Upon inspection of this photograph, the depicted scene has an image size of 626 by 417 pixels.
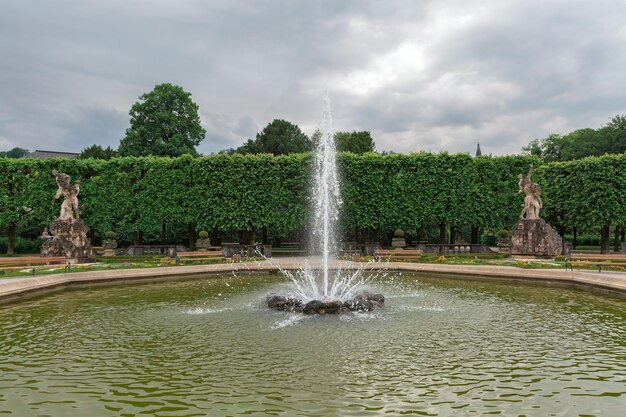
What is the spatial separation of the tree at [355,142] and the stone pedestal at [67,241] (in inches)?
1404

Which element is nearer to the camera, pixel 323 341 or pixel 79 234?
pixel 323 341

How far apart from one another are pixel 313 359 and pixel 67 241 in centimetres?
2310

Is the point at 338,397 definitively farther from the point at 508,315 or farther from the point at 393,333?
the point at 508,315

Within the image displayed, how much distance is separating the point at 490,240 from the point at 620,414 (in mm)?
46298

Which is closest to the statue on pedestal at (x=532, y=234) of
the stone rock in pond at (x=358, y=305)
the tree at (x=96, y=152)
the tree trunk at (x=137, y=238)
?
the stone rock in pond at (x=358, y=305)

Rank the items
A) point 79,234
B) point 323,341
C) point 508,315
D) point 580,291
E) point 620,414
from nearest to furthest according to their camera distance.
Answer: point 620,414 → point 323,341 → point 508,315 → point 580,291 → point 79,234

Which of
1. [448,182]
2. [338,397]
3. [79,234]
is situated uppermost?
[448,182]

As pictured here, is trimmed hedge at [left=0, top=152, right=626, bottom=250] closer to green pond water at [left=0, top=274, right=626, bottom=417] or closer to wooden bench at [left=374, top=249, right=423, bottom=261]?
wooden bench at [left=374, top=249, right=423, bottom=261]

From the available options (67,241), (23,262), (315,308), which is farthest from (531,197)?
(67,241)

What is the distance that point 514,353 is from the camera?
892cm

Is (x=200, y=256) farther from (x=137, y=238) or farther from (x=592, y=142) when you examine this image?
(x=592, y=142)

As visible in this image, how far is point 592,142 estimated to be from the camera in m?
58.1

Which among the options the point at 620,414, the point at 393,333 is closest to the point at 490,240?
the point at 393,333

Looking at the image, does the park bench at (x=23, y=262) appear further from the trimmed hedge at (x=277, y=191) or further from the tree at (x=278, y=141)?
the tree at (x=278, y=141)
